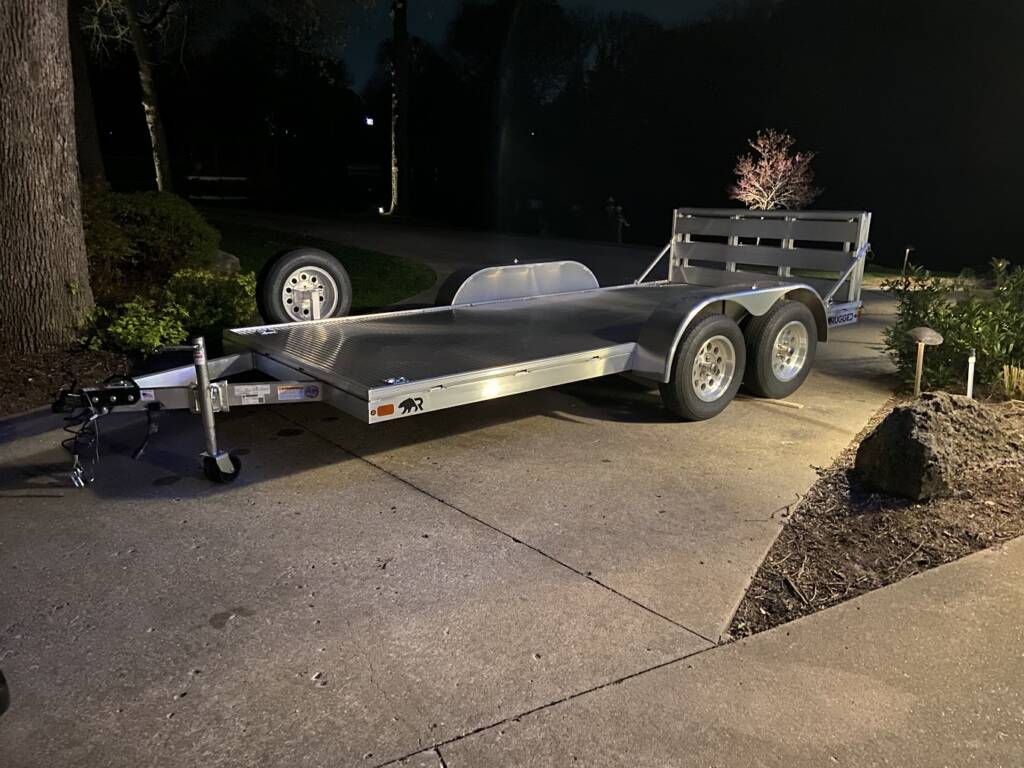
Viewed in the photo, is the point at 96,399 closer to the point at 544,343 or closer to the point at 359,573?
the point at 359,573

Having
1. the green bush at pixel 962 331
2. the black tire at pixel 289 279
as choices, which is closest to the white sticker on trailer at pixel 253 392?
the black tire at pixel 289 279

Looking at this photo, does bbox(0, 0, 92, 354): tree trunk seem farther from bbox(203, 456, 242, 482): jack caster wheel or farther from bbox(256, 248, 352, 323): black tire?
bbox(203, 456, 242, 482): jack caster wheel

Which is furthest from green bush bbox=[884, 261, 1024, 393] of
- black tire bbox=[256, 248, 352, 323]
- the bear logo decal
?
black tire bbox=[256, 248, 352, 323]

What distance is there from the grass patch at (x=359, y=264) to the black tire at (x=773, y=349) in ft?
16.8

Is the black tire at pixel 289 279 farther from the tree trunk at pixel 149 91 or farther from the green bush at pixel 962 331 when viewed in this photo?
the tree trunk at pixel 149 91

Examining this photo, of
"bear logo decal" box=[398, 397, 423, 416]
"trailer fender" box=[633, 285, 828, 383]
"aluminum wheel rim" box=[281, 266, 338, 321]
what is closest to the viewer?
"bear logo decal" box=[398, 397, 423, 416]

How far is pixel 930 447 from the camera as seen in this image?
4.66 m

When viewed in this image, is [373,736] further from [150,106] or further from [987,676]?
[150,106]

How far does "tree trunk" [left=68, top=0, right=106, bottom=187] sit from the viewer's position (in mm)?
12969

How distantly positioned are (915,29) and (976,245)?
517 cm

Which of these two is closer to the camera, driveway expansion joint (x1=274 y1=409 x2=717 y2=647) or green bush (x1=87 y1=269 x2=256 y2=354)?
driveway expansion joint (x1=274 y1=409 x2=717 y2=647)

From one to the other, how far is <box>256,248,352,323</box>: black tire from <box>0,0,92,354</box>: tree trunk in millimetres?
1705

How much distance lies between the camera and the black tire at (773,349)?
6.83 m

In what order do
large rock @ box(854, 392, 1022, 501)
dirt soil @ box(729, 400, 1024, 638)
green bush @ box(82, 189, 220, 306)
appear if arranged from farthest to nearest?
green bush @ box(82, 189, 220, 306) < large rock @ box(854, 392, 1022, 501) < dirt soil @ box(729, 400, 1024, 638)
